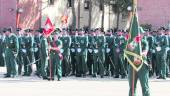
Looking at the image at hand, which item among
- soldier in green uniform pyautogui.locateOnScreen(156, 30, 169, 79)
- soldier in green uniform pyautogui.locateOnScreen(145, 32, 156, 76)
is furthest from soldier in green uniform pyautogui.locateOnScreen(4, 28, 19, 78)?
soldier in green uniform pyautogui.locateOnScreen(156, 30, 169, 79)

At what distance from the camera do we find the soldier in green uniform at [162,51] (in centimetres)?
1994

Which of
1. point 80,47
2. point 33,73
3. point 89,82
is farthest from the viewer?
point 33,73

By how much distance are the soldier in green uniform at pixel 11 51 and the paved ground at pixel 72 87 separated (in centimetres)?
46

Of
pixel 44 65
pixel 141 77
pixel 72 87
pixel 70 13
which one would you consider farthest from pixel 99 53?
pixel 70 13

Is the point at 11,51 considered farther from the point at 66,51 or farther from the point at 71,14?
the point at 71,14

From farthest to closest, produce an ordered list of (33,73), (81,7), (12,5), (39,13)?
(81,7) < (39,13) < (12,5) < (33,73)

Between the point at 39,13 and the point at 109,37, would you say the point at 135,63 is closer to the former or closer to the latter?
the point at 109,37

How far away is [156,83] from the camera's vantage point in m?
18.4

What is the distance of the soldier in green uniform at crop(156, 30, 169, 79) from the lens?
1994 centimetres

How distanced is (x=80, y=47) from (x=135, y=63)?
821 centimetres

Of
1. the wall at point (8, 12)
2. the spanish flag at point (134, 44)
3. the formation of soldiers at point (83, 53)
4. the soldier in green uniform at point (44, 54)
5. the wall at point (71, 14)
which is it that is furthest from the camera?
the wall at point (71, 14)

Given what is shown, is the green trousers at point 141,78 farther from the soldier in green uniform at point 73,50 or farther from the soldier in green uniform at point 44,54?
the soldier in green uniform at point 73,50

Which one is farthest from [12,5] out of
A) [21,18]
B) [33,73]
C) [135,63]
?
[135,63]

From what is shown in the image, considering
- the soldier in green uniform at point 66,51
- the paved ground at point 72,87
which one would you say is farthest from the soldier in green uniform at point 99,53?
the soldier in green uniform at point 66,51
